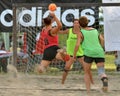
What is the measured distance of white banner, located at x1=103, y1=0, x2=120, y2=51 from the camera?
12.0m

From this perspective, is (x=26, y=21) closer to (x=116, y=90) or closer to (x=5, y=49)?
(x=5, y=49)

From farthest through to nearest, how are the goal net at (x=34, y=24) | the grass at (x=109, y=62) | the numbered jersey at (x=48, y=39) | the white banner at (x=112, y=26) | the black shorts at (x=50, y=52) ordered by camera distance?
the grass at (x=109, y=62) < the goal net at (x=34, y=24) < the white banner at (x=112, y=26) < the black shorts at (x=50, y=52) < the numbered jersey at (x=48, y=39)

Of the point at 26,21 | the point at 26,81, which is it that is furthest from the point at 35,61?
the point at 26,81

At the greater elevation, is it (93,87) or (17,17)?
(17,17)

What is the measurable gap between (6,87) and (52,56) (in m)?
1.22

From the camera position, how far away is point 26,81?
10.5 metres

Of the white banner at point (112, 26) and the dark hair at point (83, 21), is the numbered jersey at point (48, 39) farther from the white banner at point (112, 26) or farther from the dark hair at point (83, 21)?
the white banner at point (112, 26)

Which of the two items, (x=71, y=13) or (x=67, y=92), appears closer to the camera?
(x=67, y=92)

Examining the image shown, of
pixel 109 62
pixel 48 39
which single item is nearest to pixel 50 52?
pixel 48 39

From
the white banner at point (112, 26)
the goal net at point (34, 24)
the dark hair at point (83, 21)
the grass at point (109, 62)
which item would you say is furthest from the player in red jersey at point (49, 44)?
the grass at point (109, 62)

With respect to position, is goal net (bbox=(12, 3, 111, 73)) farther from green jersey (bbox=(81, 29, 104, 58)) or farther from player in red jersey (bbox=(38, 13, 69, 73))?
green jersey (bbox=(81, 29, 104, 58))

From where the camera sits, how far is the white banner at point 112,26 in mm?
12039

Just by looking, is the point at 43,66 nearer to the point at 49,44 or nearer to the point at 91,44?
the point at 49,44

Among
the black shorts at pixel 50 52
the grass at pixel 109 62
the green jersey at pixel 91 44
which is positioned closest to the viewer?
the green jersey at pixel 91 44
